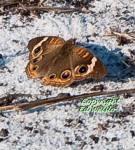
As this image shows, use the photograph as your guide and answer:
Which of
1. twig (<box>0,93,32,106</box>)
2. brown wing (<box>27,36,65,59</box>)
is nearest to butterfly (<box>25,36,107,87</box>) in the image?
brown wing (<box>27,36,65,59</box>)

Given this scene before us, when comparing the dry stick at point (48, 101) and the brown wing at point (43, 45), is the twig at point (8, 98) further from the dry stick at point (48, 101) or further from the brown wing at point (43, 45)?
the brown wing at point (43, 45)

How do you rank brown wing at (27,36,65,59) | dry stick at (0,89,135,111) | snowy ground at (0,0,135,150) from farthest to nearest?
1. brown wing at (27,36,65,59)
2. dry stick at (0,89,135,111)
3. snowy ground at (0,0,135,150)

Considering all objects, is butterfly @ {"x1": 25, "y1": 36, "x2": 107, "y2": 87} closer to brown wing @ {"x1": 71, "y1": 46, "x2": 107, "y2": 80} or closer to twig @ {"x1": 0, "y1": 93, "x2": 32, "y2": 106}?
brown wing @ {"x1": 71, "y1": 46, "x2": 107, "y2": 80}

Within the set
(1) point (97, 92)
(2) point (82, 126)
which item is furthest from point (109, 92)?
(2) point (82, 126)

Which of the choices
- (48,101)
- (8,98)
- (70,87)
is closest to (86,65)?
(70,87)

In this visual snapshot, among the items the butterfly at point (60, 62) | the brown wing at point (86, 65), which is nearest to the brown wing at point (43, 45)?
the butterfly at point (60, 62)

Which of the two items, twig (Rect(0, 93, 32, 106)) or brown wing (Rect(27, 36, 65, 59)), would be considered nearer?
twig (Rect(0, 93, 32, 106))

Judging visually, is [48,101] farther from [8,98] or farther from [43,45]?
[43,45]
